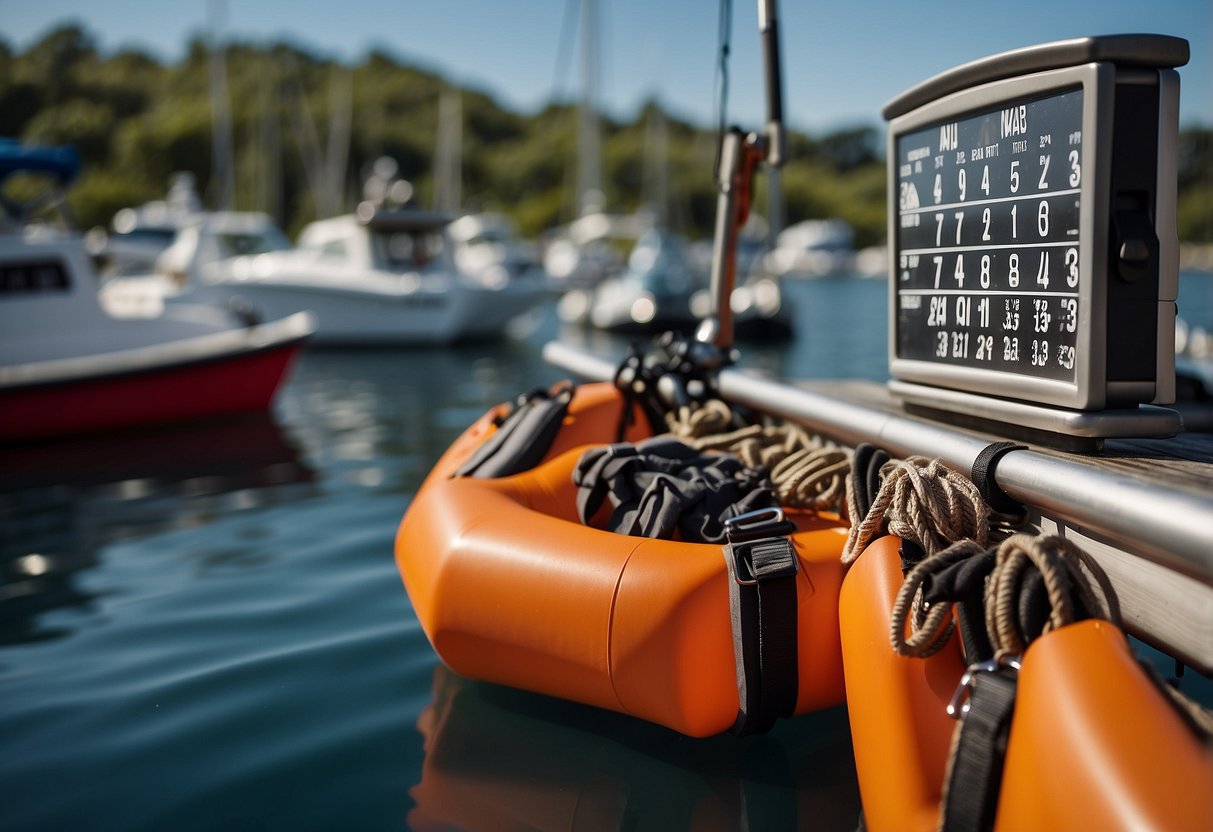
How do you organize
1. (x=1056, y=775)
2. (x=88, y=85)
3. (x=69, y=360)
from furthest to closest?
(x=88, y=85)
(x=69, y=360)
(x=1056, y=775)

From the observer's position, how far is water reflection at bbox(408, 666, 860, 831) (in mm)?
2531

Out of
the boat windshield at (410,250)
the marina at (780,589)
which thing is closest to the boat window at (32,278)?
the marina at (780,589)

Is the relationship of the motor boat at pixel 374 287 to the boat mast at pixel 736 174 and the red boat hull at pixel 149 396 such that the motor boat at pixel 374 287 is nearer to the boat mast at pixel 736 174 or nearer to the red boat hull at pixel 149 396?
the red boat hull at pixel 149 396

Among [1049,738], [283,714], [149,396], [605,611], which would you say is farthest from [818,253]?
[1049,738]

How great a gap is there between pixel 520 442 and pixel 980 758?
225 cm

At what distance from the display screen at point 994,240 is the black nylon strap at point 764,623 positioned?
32.4 inches

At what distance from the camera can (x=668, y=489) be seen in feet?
9.85

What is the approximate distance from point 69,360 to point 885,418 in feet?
28.1

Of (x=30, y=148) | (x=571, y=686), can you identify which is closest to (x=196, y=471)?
(x=30, y=148)

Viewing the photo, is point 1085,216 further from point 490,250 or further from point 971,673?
point 490,250

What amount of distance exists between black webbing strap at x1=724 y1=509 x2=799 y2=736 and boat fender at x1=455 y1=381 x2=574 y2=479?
4.28 feet

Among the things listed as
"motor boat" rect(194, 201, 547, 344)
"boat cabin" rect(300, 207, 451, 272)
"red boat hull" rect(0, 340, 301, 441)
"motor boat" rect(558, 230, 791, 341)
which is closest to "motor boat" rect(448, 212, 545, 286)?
"motor boat" rect(558, 230, 791, 341)

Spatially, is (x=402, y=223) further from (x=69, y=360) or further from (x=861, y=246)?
(x=861, y=246)

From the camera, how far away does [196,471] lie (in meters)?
7.34
